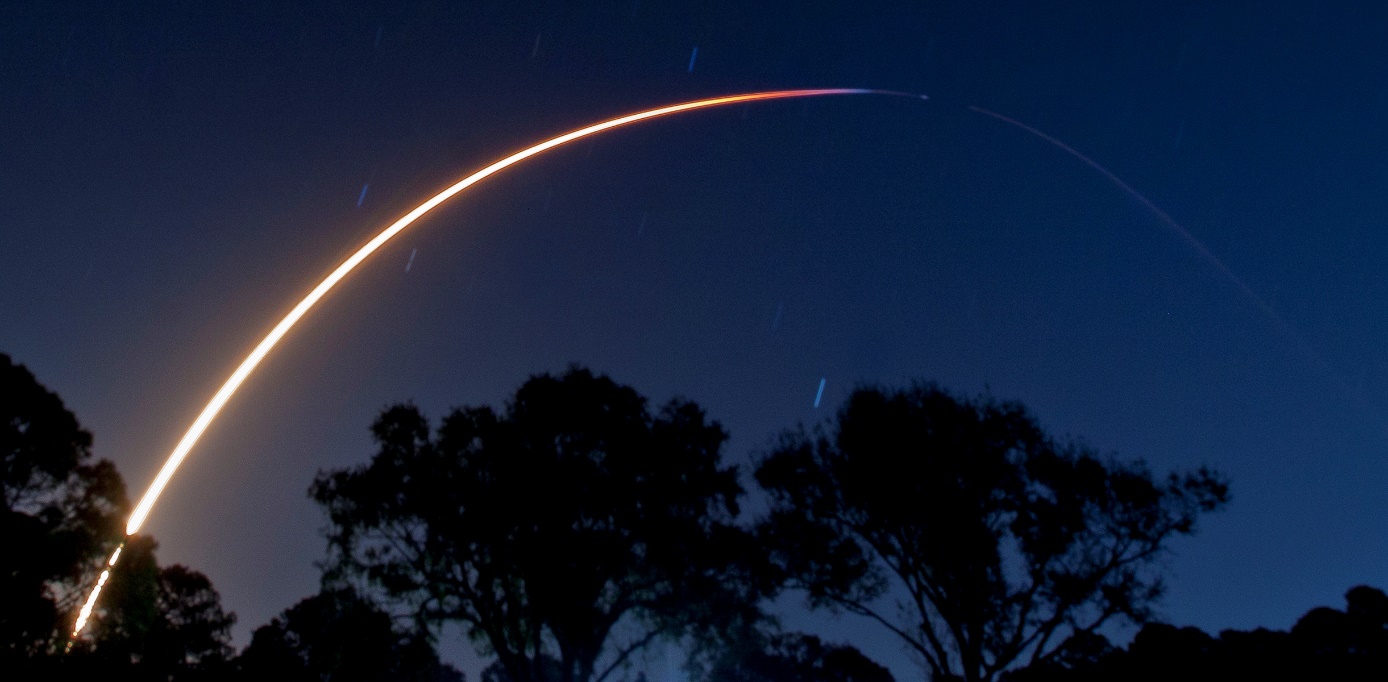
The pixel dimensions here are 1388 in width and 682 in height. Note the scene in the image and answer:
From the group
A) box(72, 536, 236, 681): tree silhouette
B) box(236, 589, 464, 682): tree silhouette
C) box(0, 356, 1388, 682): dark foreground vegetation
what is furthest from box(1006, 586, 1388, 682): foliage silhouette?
box(72, 536, 236, 681): tree silhouette

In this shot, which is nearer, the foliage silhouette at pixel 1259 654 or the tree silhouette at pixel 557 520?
the foliage silhouette at pixel 1259 654

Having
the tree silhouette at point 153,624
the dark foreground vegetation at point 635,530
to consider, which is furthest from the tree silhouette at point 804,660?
the tree silhouette at point 153,624

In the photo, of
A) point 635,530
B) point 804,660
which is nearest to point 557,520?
point 635,530

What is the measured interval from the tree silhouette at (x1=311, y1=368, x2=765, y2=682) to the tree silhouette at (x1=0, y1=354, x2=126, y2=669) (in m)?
6.54

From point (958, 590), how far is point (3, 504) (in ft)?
90.2

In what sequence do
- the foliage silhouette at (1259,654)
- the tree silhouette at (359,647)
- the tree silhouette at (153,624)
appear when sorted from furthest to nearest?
the tree silhouette at (359,647) < the tree silhouette at (153,624) < the foliage silhouette at (1259,654)

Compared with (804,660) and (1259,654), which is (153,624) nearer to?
(804,660)

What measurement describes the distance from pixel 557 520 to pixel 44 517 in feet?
47.5

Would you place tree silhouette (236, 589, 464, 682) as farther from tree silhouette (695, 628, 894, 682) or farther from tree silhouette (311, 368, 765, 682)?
tree silhouette (695, 628, 894, 682)

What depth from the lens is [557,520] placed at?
2720 cm

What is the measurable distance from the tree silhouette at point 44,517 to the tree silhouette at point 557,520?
6535 mm

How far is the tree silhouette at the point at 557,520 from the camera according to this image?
2700 cm

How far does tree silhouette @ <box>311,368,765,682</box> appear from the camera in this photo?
27000 millimetres

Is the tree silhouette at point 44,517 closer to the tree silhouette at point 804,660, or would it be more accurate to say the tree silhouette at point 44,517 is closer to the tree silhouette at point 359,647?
the tree silhouette at point 359,647
